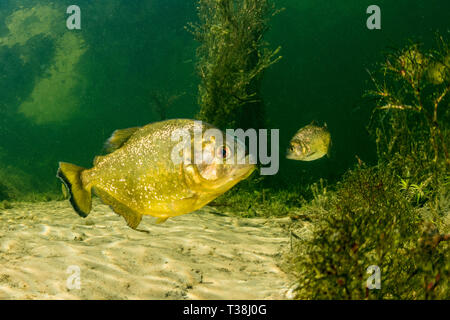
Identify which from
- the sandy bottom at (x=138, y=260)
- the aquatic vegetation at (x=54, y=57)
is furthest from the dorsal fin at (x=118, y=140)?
the aquatic vegetation at (x=54, y=57)

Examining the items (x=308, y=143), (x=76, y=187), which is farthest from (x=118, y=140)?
(x=308, y=143)

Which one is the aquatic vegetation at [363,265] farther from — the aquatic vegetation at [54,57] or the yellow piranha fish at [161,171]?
the aquatic vegetation at [54,57]

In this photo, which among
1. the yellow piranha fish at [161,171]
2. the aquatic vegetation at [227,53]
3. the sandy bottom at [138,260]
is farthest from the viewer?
the aquatic vegetation at [227,53]

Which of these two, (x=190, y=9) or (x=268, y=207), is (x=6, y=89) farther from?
(x=268, y=207)

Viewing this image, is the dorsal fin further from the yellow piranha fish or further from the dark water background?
the dark water background

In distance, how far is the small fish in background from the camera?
5746 millimetres

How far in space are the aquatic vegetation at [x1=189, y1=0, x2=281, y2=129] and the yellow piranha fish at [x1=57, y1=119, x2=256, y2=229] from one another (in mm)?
5901

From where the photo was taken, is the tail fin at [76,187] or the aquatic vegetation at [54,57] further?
the aquatic vegetation at [54,57]

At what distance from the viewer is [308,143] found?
5.77 m

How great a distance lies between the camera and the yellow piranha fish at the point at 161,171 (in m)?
1.73

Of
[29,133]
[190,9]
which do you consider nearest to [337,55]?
[190,9]

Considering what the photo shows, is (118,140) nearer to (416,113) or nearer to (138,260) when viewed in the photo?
(138,260)

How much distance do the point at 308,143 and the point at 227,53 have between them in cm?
385
